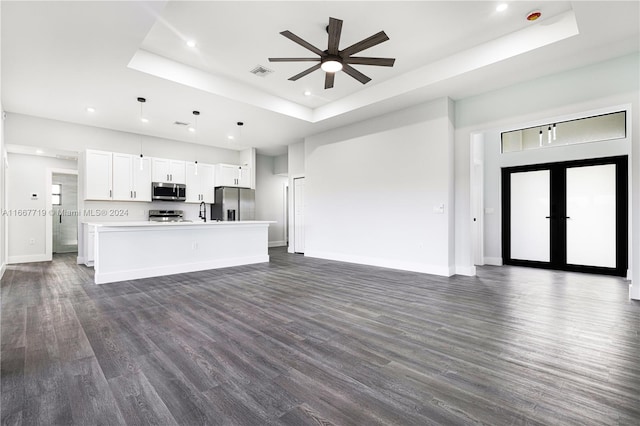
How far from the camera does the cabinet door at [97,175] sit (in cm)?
633

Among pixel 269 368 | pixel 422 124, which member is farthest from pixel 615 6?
pixel 269 368

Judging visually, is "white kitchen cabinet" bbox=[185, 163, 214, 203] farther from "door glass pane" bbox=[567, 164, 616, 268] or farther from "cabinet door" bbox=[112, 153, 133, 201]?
"door glass pane" bbox=[567, 164, 616, 268]

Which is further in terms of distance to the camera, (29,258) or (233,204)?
(233,204)

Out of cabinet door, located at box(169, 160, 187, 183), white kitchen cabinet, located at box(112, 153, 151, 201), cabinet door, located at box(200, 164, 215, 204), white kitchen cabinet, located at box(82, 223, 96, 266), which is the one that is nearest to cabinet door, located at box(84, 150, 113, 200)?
white kitchen cabinet, located at box(112, 153, 151, 201)

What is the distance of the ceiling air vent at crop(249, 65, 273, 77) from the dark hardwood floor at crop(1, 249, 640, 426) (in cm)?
333

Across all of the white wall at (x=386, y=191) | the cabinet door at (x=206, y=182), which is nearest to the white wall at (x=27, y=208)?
the cabinet door at (x=206, y=182)

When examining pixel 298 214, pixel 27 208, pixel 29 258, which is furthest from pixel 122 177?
pixel 298 214

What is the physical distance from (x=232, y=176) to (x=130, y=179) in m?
2.53

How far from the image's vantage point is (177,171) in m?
7.66

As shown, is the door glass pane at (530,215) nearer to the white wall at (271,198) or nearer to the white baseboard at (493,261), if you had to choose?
the white baseboard at (493,261)

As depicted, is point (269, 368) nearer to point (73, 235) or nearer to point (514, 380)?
point (514, 380)

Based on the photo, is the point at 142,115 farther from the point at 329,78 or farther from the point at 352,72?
the point at 352,72

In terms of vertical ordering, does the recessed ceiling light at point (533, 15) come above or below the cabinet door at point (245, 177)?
above

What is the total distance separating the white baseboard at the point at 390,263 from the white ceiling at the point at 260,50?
290cm
